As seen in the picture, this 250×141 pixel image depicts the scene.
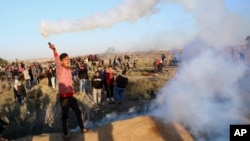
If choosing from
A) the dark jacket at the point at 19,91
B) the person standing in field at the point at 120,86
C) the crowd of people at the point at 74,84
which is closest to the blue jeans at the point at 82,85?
the crowd of people at the point at 74,84

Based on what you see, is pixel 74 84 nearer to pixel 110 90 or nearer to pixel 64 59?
pixel 110 90

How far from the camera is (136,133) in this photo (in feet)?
27.8

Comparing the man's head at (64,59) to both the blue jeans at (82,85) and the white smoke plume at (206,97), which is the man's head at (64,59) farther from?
the blue jeans at (82,85)

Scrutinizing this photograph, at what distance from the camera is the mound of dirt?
8305 millimetres

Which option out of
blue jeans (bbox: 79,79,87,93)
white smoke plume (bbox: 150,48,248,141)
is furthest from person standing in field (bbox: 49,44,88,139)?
blue jeans (bbox: 79,79,87,93)

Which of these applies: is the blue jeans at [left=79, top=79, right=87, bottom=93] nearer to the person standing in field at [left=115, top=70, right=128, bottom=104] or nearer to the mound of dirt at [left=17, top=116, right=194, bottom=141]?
the person standing in field at [left=115, top=70, right=128, bottom=104]

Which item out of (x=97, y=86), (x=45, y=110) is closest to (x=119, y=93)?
(x=97, y=86)

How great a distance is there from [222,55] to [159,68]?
17947mm

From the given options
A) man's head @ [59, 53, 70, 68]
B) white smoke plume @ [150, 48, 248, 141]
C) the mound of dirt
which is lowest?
the mound of dirt

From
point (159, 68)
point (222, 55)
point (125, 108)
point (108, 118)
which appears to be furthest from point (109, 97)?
point (159, 68)

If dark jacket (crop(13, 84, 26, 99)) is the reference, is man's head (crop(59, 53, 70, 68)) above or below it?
above

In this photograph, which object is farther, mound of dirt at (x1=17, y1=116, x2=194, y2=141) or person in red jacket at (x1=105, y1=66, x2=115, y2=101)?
person in red jacket at (x1=105, y1=66, x2=115, y2=101)

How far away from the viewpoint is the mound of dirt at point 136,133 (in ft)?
27.2

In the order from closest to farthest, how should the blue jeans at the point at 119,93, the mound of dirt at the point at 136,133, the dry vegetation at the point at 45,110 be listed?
the mound of dirt at the point at 136,133, the dry vegetation at the point at 45,110, the blue jeans at the point at 119,93
